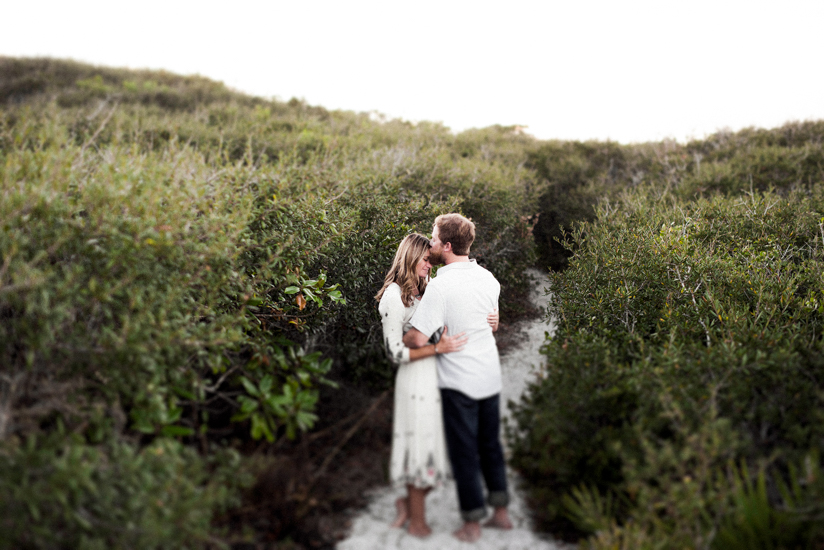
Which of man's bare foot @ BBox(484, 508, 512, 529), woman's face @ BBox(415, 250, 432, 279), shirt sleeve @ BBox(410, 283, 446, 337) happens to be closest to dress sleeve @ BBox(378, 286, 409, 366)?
shirt sleeve @ BBox(410, 283, 446, 337)

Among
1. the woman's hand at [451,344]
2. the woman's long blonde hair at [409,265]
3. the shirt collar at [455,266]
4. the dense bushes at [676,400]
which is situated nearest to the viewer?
the dense bushes at [676,400]

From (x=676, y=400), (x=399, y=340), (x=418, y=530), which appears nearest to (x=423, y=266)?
(x=399, y=340)

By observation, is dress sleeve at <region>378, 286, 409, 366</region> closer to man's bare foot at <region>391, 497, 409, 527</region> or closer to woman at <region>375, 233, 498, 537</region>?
woman at <region>375, 233, 498, 537</region>

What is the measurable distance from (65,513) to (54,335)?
98 cm

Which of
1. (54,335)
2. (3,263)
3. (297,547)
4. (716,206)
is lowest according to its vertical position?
(297,547)

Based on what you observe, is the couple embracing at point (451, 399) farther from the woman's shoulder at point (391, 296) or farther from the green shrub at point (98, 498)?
the green shrub at point (98, 498)

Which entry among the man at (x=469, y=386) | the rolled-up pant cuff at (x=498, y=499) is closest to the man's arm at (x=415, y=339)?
the man at (x=469, y=386)

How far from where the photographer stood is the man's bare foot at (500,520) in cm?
296

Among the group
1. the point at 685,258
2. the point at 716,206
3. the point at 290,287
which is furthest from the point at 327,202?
the point at 716,206

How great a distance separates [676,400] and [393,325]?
73.0 inches

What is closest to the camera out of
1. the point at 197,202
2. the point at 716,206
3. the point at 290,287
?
the point at 197,202

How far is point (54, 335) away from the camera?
267 centimetres

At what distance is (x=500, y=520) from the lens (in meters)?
2.96

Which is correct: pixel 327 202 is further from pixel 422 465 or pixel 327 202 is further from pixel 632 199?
pixel 632 199
